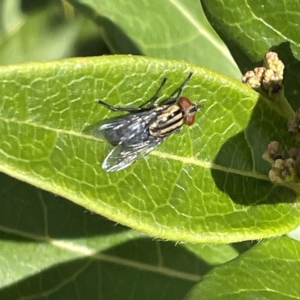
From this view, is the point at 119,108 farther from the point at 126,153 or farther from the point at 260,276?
the point at 260,276

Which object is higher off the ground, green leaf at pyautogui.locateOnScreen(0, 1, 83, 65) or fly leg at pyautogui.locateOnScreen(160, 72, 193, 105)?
fly leg at pyautogui.locateOnScreen(160, 72, 193, 105)

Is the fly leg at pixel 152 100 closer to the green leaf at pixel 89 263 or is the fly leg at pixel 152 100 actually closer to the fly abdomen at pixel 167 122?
the fly abdomen at pixel 167 122

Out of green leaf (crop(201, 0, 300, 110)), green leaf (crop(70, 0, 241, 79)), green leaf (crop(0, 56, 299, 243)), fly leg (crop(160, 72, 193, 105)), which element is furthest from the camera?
green leaf (crop(70, 0, 241, 79))

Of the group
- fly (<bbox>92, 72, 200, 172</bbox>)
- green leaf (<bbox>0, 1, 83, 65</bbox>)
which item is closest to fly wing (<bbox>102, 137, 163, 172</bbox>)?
fly (<bbox>92, 72, 200, 172</bbox>)

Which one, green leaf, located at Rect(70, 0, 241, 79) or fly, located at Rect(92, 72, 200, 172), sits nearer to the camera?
fly, located at Rect(92, 72, 200, 172)

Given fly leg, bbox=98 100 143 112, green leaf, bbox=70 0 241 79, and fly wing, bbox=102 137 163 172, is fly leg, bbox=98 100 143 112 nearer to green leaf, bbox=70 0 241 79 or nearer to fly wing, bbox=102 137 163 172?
fly wing, bbox=102 137 163 172

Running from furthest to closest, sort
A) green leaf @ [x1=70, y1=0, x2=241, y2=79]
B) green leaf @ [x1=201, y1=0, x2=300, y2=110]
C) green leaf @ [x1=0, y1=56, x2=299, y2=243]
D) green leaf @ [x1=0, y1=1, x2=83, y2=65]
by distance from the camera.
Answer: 1. green leaf @ [x1=0, y1=1, x2=83, y2=65]
2. green leaf @ [x1=70, y1=0, x2=241, y2=79]
3. green leaf @ [x1=201, y1=0, x2=300, y2=110]
4. green leaf @ [x1=0, y1=56, x2=299, y2=243]

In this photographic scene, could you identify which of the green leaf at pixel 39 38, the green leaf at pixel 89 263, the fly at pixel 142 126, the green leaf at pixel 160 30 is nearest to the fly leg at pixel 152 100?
the fly at pixel 142 126

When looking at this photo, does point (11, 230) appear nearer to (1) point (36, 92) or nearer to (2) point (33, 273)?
(2) point (33, 273)
